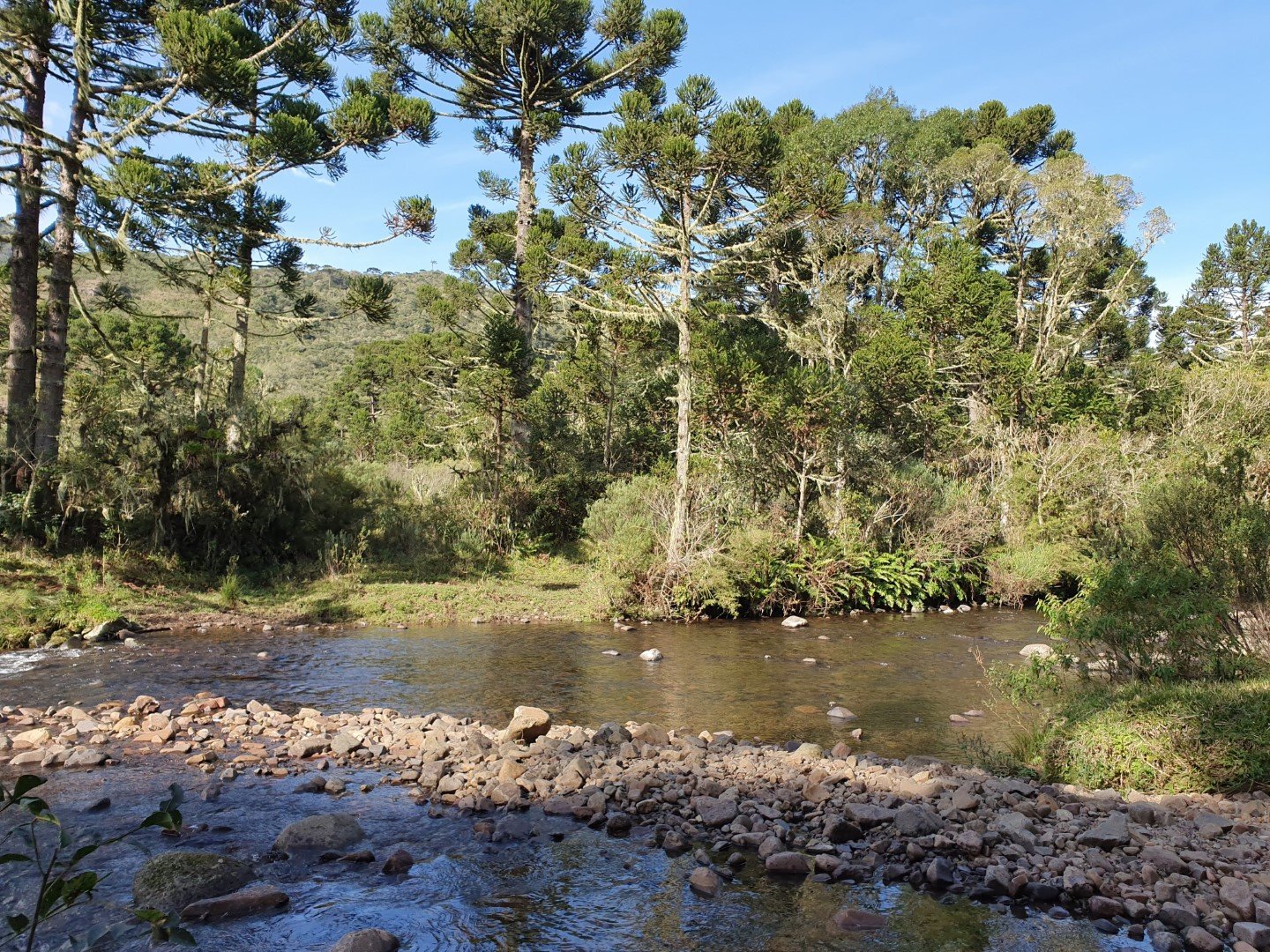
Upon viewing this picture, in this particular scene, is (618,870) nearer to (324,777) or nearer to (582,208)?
(324,777)

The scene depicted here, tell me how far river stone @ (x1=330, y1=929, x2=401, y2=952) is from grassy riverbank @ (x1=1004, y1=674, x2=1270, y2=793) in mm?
4962

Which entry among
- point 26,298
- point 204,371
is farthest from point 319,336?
point 26,298

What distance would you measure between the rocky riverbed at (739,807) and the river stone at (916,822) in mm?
16

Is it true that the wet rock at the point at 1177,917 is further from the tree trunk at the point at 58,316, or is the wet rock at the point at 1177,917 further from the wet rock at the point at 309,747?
the tree trunk at the point at 58,316

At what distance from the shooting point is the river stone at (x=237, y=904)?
13.8 feet

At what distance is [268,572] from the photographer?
1530 centimetres

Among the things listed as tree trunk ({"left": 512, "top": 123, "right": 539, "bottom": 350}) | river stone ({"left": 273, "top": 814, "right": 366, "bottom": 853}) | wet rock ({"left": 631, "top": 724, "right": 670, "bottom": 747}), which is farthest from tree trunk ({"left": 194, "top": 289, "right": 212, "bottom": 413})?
river stone ({"left": 273, "top": 814, "right": 366, "bottom": 853})

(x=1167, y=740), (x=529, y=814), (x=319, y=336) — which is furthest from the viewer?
(x=319, y=336)

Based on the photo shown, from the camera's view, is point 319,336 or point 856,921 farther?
point 319,336

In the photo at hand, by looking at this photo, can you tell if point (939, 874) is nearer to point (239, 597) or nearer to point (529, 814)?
point (529, 814)

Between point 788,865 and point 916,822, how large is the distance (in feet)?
3.17

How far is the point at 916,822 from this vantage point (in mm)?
5219

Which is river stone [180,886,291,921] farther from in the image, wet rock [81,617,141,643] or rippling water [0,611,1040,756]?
wet rock [81,617,141,643]

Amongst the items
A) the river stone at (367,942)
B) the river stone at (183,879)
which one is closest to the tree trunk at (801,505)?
the river stone at (183,879)
